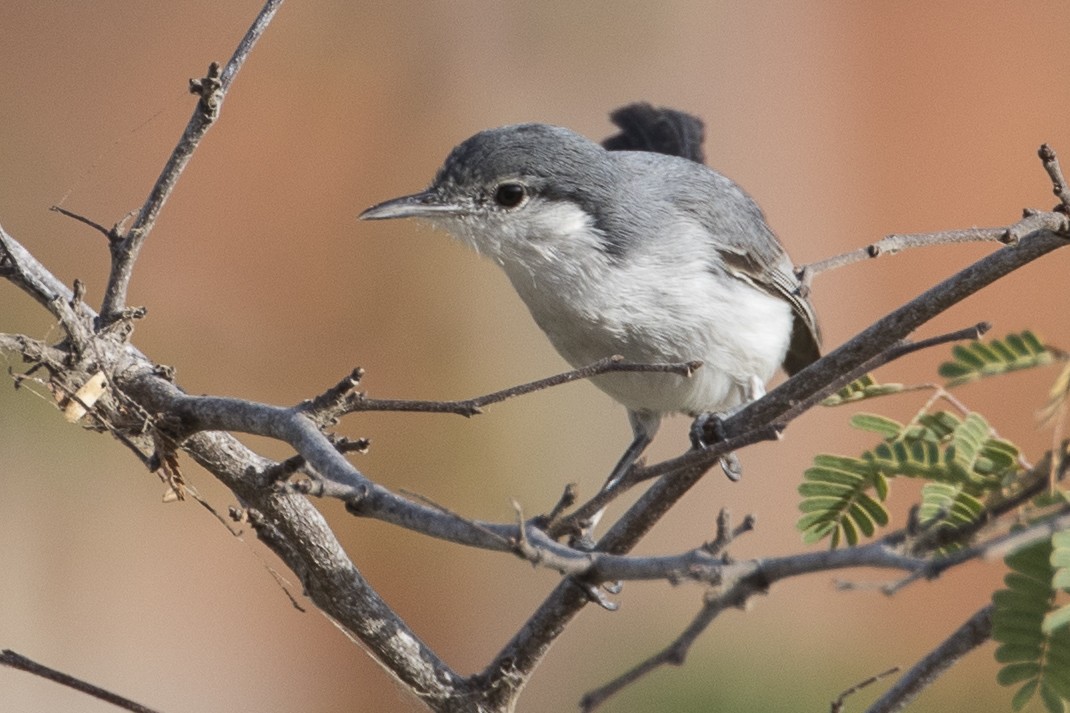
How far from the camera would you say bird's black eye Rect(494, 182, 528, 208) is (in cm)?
272

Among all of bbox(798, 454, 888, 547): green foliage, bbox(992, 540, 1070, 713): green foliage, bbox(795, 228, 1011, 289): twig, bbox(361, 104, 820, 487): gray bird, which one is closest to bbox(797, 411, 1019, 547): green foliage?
bbox(798, 454, 888, 547): green foliage

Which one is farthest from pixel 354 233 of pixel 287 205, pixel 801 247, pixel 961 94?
pixel 961 94

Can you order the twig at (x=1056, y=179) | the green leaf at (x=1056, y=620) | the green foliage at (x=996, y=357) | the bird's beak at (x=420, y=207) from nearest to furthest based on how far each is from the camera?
the green leaf at (x=1056, y=620) < the twig at (x=1056, y=179) < the green foliage at (x=996, y=357) < the bird's beak at (x=420, y=207)

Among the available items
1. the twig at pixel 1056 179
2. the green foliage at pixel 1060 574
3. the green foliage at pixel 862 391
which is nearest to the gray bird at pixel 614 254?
the green foliage at pixel 862 391

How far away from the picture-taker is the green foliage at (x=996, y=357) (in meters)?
1.68

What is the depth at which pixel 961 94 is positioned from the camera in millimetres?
6094

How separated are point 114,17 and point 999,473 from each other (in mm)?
4000

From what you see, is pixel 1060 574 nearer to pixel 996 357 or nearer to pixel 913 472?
pixel 913 472

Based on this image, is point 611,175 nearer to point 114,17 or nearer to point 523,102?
point 114,17

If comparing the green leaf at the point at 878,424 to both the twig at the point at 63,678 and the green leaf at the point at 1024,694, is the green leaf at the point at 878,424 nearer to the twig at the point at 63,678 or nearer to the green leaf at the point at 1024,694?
the green leaf at the point at 1024,694

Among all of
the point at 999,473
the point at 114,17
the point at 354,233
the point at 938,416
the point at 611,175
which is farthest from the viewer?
the point at 354,233

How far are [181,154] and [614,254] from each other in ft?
4.58

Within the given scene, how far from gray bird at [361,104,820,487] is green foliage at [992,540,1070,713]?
144 centimetres

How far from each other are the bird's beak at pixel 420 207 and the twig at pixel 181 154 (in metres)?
1.09
